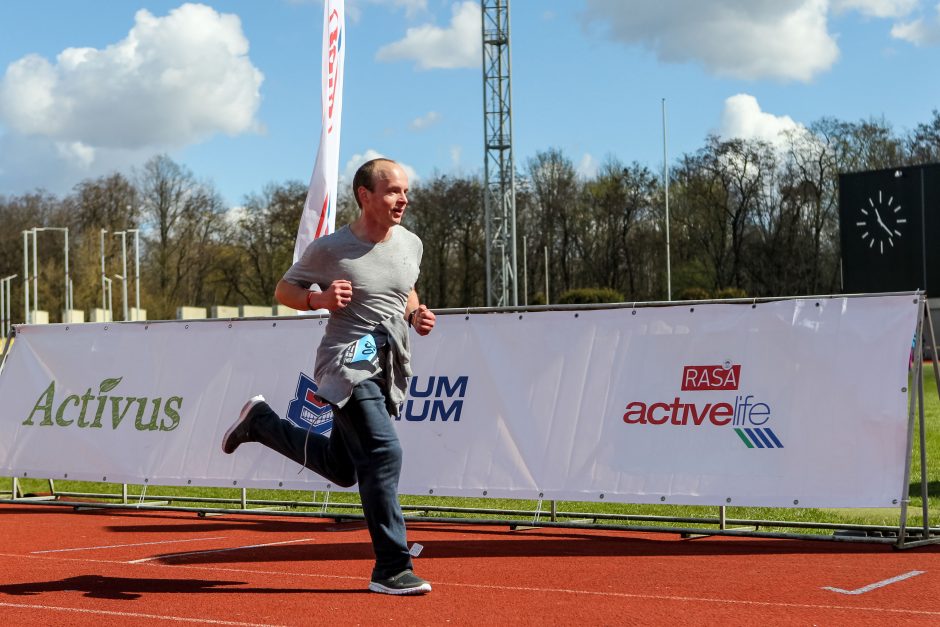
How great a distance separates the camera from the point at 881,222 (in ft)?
105

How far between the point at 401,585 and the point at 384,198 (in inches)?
75.6

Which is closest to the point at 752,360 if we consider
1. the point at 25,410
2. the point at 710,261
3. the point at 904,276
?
the point at 25,410

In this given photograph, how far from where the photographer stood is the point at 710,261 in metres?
73.6

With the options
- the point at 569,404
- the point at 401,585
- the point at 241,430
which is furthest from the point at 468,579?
the point at 569,404

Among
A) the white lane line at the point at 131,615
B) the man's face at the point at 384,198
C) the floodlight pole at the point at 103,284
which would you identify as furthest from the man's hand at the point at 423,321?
the floodlight pole at the point at 103,284

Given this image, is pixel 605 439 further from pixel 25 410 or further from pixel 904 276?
pixel 904 276

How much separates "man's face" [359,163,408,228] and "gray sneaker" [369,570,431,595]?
1759 mm

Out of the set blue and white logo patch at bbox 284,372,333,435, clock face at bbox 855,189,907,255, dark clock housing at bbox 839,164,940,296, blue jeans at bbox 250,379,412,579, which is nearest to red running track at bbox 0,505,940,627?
blue jeans at bbox 250,379,412,579

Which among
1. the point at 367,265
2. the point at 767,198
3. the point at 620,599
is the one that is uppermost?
the point at 767,198

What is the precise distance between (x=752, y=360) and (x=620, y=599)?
310cm

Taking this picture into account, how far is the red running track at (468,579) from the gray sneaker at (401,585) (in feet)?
0.17

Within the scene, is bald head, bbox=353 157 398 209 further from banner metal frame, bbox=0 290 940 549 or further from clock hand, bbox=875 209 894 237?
clock hand, bbox=875 209 894 237

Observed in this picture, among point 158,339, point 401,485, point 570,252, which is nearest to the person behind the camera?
point 401,485

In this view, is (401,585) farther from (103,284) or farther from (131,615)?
(103,284)
